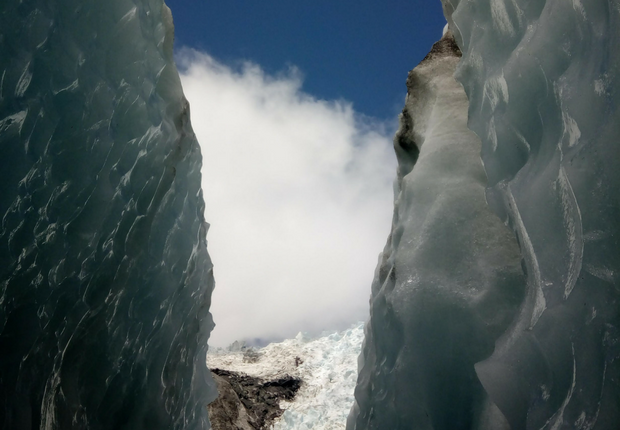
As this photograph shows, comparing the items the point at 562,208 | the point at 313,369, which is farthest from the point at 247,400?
the point at 562,208

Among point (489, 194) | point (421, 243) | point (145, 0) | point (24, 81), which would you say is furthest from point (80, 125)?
point (489, 194)

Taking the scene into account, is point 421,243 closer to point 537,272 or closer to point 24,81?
point 537,272

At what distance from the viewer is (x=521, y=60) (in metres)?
2.18

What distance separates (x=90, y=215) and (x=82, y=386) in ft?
3.69

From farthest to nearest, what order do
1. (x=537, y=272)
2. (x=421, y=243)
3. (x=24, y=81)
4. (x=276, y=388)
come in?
(x=276, y=388), (x=421, y=243), (x=24, y=81), (x=537, y=272)

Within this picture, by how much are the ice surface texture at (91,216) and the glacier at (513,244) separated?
5.64ft

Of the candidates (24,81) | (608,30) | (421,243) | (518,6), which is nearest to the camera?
(608,30)

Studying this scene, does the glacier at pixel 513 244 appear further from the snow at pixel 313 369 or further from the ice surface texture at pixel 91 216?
the snow at pixel 313 369

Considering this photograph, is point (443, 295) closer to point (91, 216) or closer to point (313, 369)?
point (91, 216)

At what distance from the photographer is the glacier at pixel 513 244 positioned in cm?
169

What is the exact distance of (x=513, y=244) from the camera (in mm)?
2516

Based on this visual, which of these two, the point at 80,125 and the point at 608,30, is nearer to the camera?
the point at 608,30

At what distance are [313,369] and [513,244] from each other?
12.9 m

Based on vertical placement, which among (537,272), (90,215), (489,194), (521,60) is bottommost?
(537,272)
